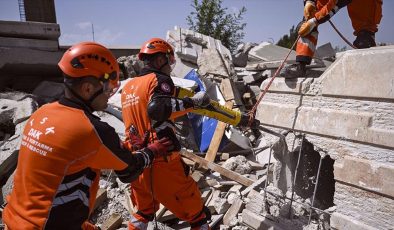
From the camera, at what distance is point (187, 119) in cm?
655

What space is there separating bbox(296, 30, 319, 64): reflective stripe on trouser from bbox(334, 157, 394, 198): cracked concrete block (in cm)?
105

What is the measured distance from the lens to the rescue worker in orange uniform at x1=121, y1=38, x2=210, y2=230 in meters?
2.92

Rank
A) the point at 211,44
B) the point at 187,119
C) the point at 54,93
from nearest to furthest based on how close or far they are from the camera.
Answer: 1. the point at 187,119
2. the point at 54,93
3. the point at 211,44

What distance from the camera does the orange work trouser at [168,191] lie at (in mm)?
2934

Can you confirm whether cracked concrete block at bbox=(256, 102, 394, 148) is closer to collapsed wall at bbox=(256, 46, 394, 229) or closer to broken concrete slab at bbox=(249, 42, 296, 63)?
collapsed wall at bbox=(256, 46, 394, 229)

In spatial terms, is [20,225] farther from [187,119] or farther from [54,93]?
[54,93]

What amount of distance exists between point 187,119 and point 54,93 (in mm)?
3784

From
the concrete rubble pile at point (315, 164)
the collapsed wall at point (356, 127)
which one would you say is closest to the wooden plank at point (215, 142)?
the concrete rubble pile at point (315, 164)

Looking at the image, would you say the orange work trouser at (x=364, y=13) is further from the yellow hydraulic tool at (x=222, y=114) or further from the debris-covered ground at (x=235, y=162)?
the yellow hydraulic tool at (x=222, y=114)

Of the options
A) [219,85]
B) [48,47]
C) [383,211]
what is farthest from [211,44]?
[383,211]

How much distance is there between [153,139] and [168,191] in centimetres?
51

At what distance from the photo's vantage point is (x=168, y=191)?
2.94 m

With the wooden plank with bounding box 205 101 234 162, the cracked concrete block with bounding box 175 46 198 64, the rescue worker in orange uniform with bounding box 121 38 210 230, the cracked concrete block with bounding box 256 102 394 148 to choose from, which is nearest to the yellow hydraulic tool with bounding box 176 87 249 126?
the rescue worker in orange uniform with bounding box 121 38 210 230

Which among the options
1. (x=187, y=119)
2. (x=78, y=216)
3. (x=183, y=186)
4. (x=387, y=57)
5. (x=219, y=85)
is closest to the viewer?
(x=78, y=216)
